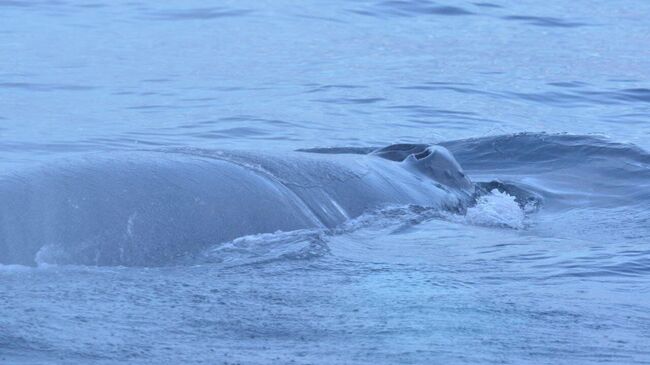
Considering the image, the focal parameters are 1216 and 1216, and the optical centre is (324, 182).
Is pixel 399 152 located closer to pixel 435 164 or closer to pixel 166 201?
pixel 435 164

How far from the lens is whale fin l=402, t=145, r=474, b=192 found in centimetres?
998

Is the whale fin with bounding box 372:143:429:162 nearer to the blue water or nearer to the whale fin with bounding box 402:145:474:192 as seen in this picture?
the whale fin with bounding box 402:145:474:192

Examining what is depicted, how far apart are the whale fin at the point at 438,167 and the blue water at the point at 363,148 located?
417 millimetres

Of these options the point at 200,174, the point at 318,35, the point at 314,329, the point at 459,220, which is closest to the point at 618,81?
the point at 318,35

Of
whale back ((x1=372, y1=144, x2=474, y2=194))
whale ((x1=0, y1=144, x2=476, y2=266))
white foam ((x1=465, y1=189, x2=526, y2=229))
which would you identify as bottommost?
white foam ((x1=465, y1=189, x2=526, y2=229))

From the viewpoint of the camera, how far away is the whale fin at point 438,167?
9.98 meters

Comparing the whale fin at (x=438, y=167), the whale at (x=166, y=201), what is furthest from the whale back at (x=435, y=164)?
the whale at (x=166, y=201)

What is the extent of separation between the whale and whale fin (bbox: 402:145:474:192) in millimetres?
879

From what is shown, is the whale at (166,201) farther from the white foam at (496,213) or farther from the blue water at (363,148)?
the white foam at (496,213)

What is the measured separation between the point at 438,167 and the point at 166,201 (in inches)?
134

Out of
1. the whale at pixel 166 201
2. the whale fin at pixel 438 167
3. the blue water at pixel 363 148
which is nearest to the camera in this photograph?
the blue water at pixel 363 148

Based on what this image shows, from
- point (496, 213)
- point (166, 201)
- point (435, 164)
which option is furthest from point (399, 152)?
point (166, 201)

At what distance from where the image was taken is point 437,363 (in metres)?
5.64

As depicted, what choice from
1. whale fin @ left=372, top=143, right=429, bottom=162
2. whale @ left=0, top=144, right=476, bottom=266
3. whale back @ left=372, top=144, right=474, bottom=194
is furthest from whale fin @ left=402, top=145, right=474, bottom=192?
whale @ left=0, top=144, right=476, bottom=266
